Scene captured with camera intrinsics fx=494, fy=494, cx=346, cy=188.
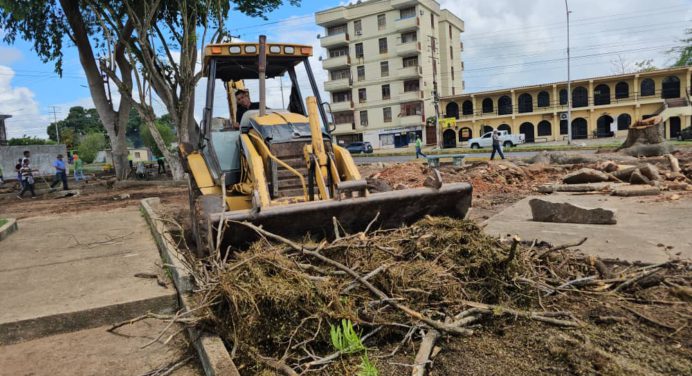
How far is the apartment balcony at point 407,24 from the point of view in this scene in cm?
5422

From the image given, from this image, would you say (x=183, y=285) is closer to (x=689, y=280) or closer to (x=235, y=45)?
(x=235, y=45)

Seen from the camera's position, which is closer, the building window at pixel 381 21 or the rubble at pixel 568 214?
the rubble at pixel 568 214

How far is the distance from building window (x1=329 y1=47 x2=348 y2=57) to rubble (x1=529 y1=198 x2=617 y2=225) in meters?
54.3

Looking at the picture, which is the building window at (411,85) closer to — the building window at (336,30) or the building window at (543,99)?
the building window at (336,30)

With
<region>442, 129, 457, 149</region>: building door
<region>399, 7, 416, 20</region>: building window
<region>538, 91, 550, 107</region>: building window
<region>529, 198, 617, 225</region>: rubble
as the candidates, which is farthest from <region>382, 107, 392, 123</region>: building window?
<region>529, 198, 617, 225</region>: rubble

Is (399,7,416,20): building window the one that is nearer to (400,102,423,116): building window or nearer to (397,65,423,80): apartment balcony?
(397,65,423,80): apartment balcony

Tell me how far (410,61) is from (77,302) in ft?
179

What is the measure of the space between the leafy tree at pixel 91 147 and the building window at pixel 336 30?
33.1m

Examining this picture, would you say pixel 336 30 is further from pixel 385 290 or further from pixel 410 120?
pixel 385 290

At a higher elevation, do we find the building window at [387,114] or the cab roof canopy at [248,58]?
the building window at [387,114]

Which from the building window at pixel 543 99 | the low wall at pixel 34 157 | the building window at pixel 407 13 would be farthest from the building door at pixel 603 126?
the low wall at pixel 34 157

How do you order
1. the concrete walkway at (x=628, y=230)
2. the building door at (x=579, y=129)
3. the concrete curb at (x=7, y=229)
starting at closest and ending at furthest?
the concrete walkway at (x=628, y=230) → the concrete curb at (x=7, y=229) → the building door at (x=579, y=129)

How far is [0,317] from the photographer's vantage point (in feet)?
14.1

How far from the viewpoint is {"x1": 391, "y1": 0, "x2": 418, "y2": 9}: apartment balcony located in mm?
54094
